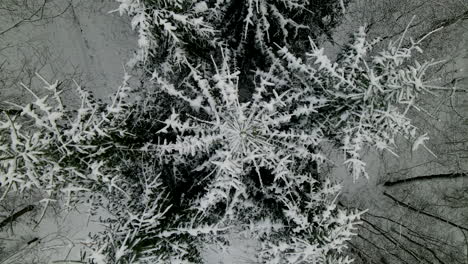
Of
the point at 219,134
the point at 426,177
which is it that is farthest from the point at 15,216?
the point at 426,177

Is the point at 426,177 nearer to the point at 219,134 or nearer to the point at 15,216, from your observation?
the point at 219,134

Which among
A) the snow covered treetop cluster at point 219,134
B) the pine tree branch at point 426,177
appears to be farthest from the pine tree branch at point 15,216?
the pine tree branch at point 426,177

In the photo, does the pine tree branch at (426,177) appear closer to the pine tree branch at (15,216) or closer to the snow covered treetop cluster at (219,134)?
the snow covered treetop cluster at (219,134)

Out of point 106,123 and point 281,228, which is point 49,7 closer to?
point 106,123

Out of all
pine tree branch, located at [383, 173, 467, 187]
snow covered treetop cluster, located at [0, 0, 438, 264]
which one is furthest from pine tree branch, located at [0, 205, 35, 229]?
pine tree branch, located at [383, 173, 467, 187]

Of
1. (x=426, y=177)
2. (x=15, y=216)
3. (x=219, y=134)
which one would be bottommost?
(x=15, y=216)

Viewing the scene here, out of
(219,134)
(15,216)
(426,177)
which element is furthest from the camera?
(426,177)

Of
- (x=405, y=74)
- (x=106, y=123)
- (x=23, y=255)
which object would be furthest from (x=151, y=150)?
(x=23, y=255)

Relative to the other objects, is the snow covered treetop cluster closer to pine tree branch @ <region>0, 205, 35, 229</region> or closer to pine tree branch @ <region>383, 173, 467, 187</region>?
pine tree branch @ <region>0, 205, 35, 229</region>
